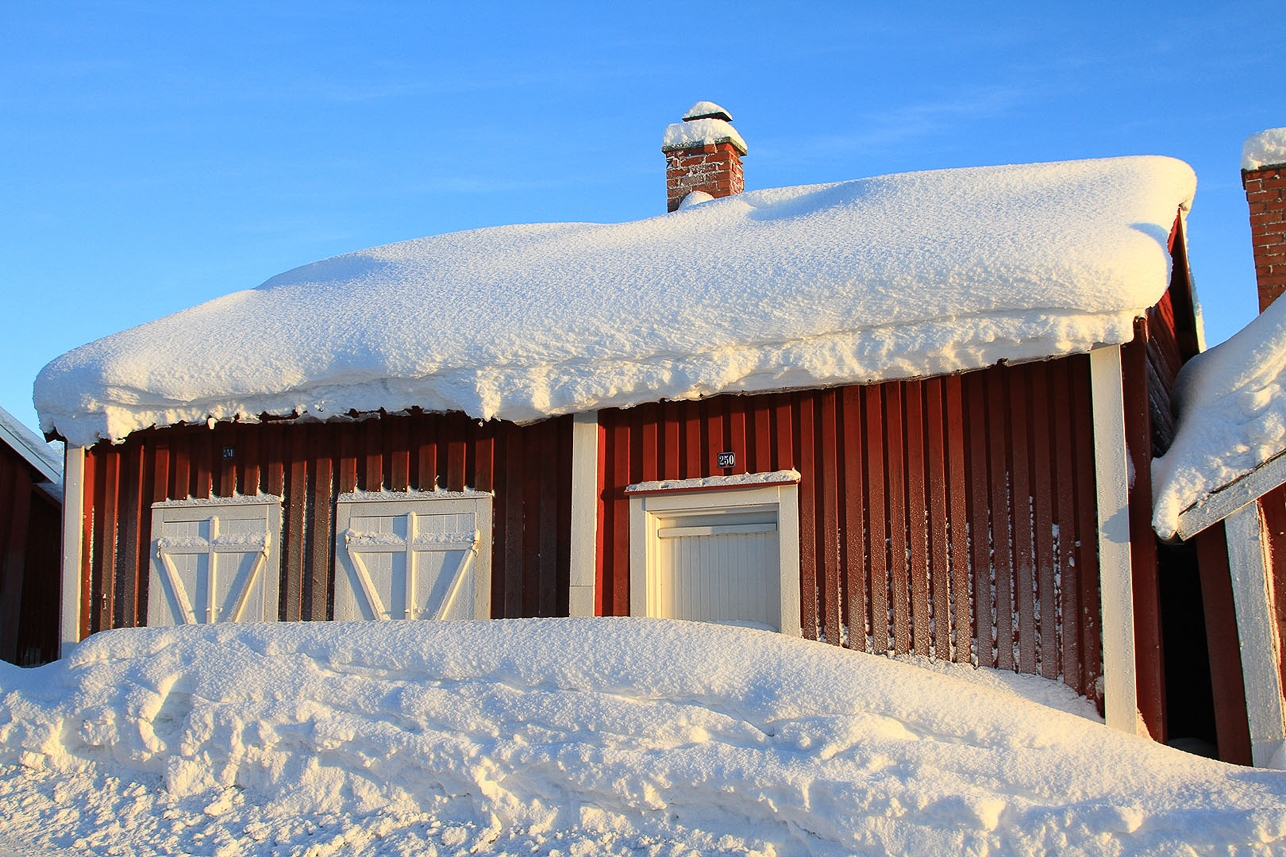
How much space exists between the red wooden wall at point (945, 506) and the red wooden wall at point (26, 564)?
705 cm

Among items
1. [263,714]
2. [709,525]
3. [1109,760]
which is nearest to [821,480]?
[709,525]

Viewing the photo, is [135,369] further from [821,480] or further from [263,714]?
[821,480]

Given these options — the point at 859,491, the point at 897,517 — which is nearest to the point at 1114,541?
the point at 897,517

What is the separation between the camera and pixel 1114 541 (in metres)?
6.84

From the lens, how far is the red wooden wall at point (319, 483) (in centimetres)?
841

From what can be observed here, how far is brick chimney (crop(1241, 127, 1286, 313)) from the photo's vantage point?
10.3m

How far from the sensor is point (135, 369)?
900 cm

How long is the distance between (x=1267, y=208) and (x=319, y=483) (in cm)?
853

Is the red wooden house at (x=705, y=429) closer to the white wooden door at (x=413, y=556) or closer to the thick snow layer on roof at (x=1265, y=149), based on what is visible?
the white wooden door at (x=413, y=556)

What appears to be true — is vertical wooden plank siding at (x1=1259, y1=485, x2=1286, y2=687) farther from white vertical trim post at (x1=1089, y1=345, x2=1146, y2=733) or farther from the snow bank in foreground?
the snow bank in foreground

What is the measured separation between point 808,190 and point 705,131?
2.04 meters

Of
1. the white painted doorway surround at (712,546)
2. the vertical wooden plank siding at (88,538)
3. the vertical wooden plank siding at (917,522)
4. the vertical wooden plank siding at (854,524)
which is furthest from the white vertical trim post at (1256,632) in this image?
the vertical wooden plank siding at (88,538)

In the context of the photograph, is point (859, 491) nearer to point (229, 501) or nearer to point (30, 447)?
point (229, 501)

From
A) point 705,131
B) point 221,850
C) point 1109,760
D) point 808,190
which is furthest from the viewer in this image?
point 705,131
